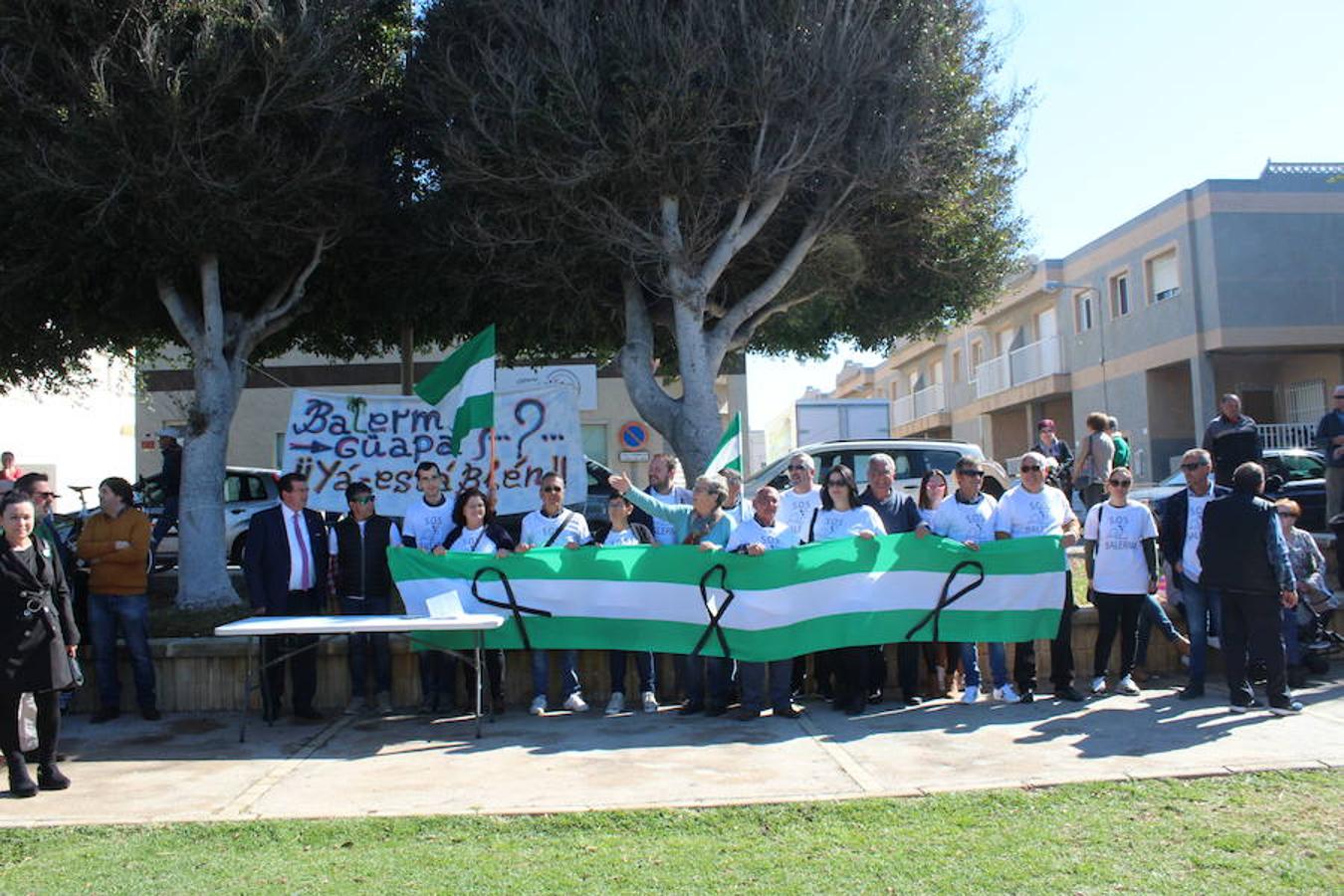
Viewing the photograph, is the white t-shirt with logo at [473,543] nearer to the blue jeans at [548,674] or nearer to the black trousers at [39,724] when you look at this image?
the blue jeans at [548,674]

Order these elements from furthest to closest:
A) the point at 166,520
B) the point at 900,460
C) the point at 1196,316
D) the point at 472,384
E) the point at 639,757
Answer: the point at 1196,316 < the point at 900,460 < the point at 166,520 < the point at 472,384 < the point at 639,757

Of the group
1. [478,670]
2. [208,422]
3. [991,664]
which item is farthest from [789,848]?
[208,422]

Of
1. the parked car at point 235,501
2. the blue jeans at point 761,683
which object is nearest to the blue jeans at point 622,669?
the blue jeans at point 761,683

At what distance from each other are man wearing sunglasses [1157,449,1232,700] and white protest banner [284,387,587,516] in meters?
5.61

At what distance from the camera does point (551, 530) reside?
30.1 ft

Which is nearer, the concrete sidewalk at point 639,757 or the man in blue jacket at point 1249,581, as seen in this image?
the concrete sidewalk at point 639,757

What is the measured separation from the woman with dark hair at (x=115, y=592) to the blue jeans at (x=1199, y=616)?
7.69 meters

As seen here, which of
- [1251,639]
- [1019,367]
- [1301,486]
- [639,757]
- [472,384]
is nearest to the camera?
[639,757]

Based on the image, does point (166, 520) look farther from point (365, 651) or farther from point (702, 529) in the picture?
point (702, 529)

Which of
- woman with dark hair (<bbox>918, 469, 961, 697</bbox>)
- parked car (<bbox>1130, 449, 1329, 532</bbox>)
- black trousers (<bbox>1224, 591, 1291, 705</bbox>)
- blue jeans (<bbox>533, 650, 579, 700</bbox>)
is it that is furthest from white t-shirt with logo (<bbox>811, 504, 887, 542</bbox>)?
parked car (<bbox>1130, 449, 1329, 532</bbox>)

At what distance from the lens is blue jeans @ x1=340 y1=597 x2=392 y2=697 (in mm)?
8977

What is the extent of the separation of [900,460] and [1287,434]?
589 inches

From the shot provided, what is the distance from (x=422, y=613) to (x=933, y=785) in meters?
4.21

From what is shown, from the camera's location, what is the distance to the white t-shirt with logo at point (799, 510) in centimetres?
891
